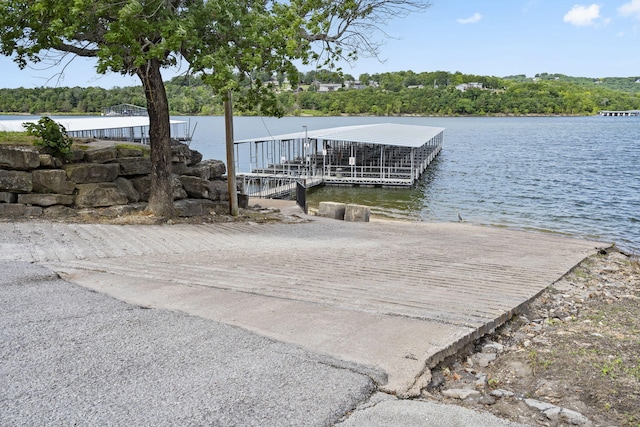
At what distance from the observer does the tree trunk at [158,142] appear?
12977 millimetres

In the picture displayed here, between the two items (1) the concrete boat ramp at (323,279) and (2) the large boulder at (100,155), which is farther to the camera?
(2) the large boulder at (100,155)

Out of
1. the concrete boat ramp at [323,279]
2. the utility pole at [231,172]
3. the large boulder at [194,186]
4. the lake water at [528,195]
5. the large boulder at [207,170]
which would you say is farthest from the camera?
the lake water at [528,195]

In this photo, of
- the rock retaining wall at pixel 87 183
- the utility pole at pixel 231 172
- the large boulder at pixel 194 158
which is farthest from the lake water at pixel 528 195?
the rock retaining wall at pixel 87 183

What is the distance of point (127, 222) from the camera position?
40.1 feet

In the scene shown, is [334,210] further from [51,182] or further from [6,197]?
[6,197]

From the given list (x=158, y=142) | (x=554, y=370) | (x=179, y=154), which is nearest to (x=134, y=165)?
(x=158, y=142)

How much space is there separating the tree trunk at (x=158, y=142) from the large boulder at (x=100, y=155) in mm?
1117

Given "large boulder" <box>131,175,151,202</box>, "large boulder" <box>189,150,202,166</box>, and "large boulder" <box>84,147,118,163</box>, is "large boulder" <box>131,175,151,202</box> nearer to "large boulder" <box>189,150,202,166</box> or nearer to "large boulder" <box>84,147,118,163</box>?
"large boulder" <box>84,147,118,163</box>

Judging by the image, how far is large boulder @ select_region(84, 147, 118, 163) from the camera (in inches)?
516

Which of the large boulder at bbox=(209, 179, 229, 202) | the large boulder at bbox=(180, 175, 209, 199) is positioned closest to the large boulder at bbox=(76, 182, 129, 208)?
the large boulder at bbox=(180, 175, 209, 199)

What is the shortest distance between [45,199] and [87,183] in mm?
997

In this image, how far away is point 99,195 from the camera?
41.8ft

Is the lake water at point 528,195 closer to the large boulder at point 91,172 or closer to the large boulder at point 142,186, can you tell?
the large boulder at point 142,186

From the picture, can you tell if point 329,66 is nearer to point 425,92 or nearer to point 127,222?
point 127,222
